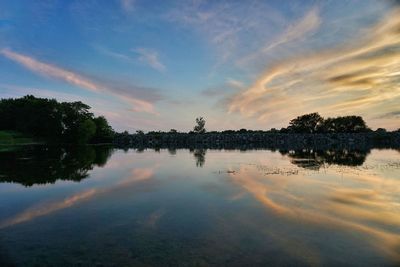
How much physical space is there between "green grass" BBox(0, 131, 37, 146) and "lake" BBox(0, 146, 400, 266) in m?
66.1

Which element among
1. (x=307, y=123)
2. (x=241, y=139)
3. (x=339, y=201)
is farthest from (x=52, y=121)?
(x=307, y=123)

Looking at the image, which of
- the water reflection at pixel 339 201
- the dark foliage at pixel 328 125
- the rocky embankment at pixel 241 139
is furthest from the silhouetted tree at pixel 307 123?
the water reflection at pixel 339 201

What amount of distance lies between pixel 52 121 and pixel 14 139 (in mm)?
11889

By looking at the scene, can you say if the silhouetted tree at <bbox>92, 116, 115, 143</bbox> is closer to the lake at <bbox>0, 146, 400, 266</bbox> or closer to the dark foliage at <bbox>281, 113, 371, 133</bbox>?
the dark foliage at <bbox>281, 113, 371, 133</bbox>

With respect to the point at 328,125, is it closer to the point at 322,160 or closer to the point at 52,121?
the point at 52,121

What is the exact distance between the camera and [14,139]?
275ft

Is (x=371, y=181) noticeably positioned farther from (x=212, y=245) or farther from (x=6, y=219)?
(x=6, y=219)

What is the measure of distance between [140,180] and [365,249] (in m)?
15.3

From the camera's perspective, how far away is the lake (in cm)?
818

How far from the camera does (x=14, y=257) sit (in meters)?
8.11

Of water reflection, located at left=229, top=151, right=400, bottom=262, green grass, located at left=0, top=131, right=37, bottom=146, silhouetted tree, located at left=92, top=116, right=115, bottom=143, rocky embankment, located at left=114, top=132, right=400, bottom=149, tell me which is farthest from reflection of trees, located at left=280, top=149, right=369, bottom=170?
silhouetted tree, located at left=92, top=116, right=115, bottom=143

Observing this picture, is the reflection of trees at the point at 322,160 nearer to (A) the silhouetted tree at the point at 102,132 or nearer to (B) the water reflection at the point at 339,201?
(B) the water reflection at the point at 339,201

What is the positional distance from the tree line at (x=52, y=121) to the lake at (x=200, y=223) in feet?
252

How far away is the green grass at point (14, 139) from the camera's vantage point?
77312 mm
